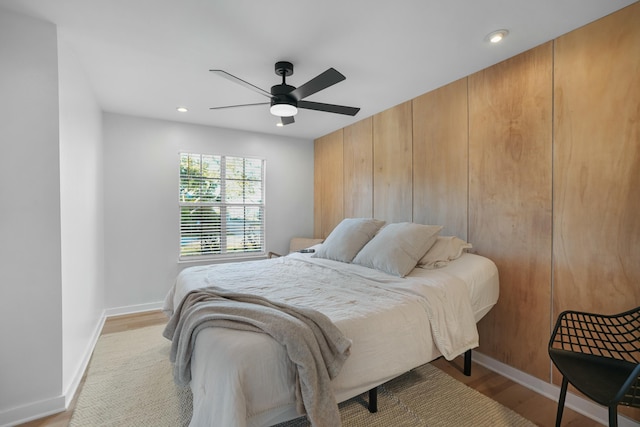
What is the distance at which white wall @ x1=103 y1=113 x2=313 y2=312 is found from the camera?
360cm

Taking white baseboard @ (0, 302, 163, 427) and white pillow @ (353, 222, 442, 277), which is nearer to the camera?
white baseboard @ (0, 302, 163, 427)

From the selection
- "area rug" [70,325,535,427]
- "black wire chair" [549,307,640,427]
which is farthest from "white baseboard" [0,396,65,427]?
"black wire chair" [549,307,640,427]

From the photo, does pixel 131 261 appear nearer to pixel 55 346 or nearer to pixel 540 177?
pixel 55 346

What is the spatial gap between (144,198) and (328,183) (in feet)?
8.73

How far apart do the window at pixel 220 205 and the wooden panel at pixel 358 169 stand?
4.69 ft

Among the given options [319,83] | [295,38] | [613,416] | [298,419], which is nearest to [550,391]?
[613,416]

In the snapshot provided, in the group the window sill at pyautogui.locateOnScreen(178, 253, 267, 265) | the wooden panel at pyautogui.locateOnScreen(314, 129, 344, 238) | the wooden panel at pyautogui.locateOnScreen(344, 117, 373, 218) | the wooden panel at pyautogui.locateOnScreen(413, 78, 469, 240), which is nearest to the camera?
the wooden panel at pyautogui.locateOnScreen(413, 78, 469, 240)

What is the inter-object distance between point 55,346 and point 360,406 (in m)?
2.09

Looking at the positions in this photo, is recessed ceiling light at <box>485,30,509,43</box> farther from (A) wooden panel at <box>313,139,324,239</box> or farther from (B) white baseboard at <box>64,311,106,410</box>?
(B) white baseboard at <box>64,311,106,410</box>

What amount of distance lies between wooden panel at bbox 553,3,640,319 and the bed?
58 cm

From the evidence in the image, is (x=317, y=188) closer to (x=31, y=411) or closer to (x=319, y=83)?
(x=319, y=83)

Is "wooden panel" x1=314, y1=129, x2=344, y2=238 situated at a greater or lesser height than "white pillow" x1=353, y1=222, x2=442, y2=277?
greater

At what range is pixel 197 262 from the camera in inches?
162

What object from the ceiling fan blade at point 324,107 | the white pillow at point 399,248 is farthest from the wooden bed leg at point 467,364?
the ceiling fan blade at point 324,107
